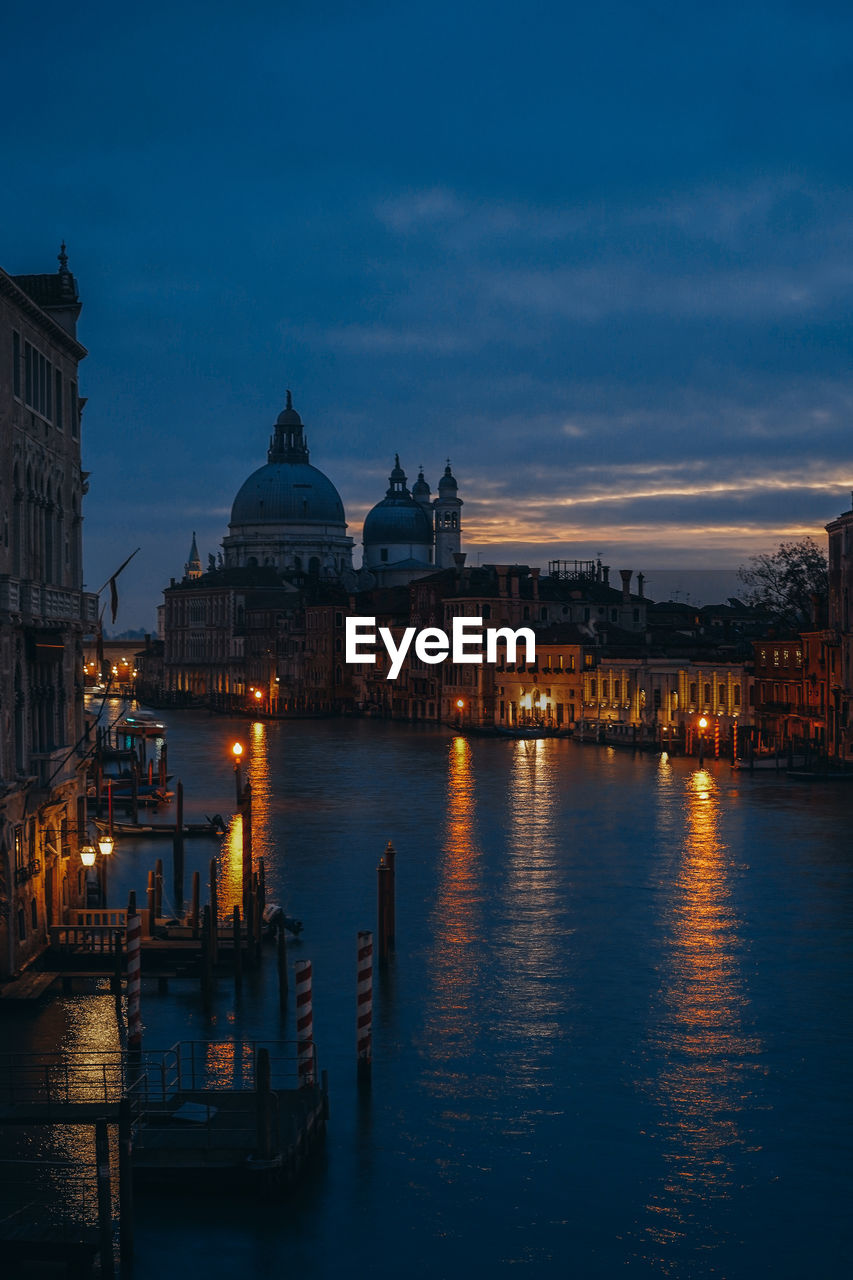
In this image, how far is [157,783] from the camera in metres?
58.2

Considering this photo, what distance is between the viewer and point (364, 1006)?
19.9 meters

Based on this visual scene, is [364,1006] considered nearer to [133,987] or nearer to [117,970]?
[133,987]

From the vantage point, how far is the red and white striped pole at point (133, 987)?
814 inches

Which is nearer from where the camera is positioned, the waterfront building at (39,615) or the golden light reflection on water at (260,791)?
the waterfront building at (39,615)

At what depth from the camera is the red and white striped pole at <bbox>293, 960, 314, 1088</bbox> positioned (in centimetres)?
1873

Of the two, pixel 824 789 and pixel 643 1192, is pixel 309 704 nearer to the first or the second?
pixel 824 789

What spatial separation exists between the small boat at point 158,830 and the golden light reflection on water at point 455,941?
6.25m

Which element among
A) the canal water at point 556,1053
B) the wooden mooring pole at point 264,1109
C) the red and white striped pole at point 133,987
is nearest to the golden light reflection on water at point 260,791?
the canal water at point 556,1053

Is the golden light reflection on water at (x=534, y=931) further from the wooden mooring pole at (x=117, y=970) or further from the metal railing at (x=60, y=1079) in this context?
the wooden mooring pole at (x=117, y=970)

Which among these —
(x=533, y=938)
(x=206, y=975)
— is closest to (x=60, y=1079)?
(x=206, y=975)

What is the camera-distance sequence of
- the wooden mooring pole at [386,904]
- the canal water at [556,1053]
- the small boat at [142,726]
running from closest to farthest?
1. the canal water at [556,1053]
2. the wooden mooring pole at [386,904]
3. the small boat at [142,726]

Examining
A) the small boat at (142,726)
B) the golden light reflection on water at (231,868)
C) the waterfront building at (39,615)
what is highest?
the waterfront building at (39,615)

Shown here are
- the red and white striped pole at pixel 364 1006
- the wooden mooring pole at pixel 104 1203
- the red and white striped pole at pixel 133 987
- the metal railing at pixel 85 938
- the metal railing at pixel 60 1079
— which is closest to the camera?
the wooden mooring pole at pixel 104 1203

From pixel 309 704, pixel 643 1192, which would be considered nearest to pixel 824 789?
pixel 643 1192
